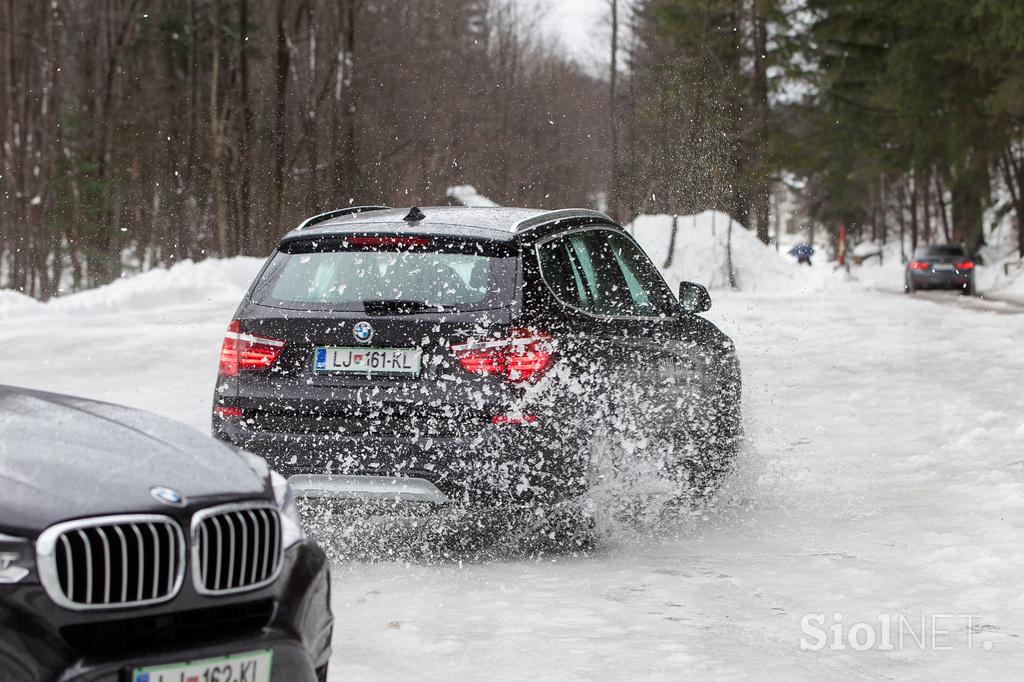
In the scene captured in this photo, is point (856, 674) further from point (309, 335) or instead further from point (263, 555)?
point (309, 335)

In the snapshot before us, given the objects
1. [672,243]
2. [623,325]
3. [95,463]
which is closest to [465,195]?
[672,243]

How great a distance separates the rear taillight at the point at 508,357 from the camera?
242 inches

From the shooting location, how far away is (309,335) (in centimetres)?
635

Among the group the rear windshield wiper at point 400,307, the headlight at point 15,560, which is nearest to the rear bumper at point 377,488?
the rear windshield wiper at point 400,307

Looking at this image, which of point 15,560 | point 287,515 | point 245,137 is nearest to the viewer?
point 15,560

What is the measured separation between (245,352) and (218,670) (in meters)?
3.43

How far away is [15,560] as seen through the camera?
2979 mm

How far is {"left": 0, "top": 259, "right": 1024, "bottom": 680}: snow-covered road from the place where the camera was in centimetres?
495

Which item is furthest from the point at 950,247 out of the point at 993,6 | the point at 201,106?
the point at 201,106

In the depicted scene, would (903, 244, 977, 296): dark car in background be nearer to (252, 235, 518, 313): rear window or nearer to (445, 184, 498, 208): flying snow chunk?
(445, 184, 498, 208): flying snow chunk

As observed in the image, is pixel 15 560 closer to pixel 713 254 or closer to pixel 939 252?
pixel 713 254

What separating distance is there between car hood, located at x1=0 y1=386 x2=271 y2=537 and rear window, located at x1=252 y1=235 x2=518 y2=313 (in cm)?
237

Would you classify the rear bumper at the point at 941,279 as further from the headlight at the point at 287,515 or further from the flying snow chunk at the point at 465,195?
the headlight at the point at 287,515

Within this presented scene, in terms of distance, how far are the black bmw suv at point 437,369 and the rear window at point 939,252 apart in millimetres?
38397
